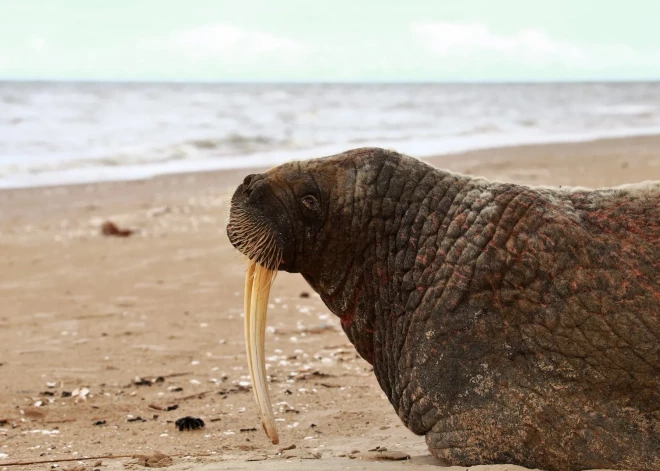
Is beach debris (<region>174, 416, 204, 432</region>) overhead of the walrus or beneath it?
beneath

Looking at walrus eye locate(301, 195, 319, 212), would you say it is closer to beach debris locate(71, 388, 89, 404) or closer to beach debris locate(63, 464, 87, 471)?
beach debris locate(63, 464, 87, 471)

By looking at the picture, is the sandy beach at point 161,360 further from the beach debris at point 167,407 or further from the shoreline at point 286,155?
the shoreline at point 286,155

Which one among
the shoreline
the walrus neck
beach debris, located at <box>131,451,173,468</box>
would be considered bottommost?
the shoreline

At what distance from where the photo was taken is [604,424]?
3633 mm

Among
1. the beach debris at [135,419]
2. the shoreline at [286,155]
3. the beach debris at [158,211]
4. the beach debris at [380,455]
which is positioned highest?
the beach debris at [380,455]

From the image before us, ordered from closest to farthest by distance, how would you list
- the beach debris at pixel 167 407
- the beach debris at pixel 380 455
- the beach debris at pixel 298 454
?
the beach debris at pixel 380 455
the beach debris at pixel 298 454
the beach debris at pixel 167 407

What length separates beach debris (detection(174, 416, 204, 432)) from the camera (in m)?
5.19

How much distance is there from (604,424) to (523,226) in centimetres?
87

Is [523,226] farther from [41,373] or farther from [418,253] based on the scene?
[41,373]

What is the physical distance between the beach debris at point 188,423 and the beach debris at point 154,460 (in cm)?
58

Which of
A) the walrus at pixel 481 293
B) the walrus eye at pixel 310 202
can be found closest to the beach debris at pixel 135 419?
the walrus at pixel 481 293

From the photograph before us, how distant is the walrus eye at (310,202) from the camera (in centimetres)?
415

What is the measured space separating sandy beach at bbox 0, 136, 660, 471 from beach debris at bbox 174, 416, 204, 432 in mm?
47

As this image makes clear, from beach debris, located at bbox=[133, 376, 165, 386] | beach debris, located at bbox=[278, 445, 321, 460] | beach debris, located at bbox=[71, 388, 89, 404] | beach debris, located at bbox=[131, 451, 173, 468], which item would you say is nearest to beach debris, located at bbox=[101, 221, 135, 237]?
beach debris, located at bbox=[133, 376, 165, 386]
